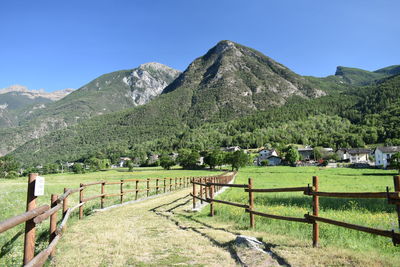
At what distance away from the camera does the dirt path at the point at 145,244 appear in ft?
19.8

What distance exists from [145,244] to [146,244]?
0.03 metres

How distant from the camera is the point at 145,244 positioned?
739cm

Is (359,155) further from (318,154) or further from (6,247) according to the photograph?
(6,247)

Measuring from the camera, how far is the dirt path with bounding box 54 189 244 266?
19.8 ft

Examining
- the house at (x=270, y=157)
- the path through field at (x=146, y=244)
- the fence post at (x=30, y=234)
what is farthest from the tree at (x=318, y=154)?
the fence post at (x=30, y=234)

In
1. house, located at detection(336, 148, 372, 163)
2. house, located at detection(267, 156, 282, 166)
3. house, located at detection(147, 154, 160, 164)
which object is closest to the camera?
house, located at detection(336, 148, 372, 163)

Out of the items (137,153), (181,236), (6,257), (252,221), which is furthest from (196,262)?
(137,153)

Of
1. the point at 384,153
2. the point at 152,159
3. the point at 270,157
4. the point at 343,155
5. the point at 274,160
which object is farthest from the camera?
the point at 152,159

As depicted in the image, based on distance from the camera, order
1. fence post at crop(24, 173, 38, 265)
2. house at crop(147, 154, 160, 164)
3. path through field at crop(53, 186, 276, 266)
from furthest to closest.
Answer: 1. house at crop(147, 154, 160, 164)
2. path through field at crop(53, 186, 276, 266)
3. fence post at crop(24, 173, 38, 265)

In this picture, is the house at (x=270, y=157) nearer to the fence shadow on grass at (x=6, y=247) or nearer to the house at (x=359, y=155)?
the house at (x=359, y=155)

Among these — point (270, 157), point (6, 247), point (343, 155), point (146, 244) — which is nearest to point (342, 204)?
point (146, 244)

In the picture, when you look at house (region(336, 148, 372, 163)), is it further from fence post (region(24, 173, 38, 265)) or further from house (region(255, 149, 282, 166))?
fence post (region(24, 173, 38, 265))

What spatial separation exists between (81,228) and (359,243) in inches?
349

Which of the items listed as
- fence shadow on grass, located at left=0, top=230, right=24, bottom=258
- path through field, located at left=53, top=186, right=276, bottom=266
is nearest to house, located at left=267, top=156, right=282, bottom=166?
path through field, located at left=53, top=186, right=276, bottom=266
